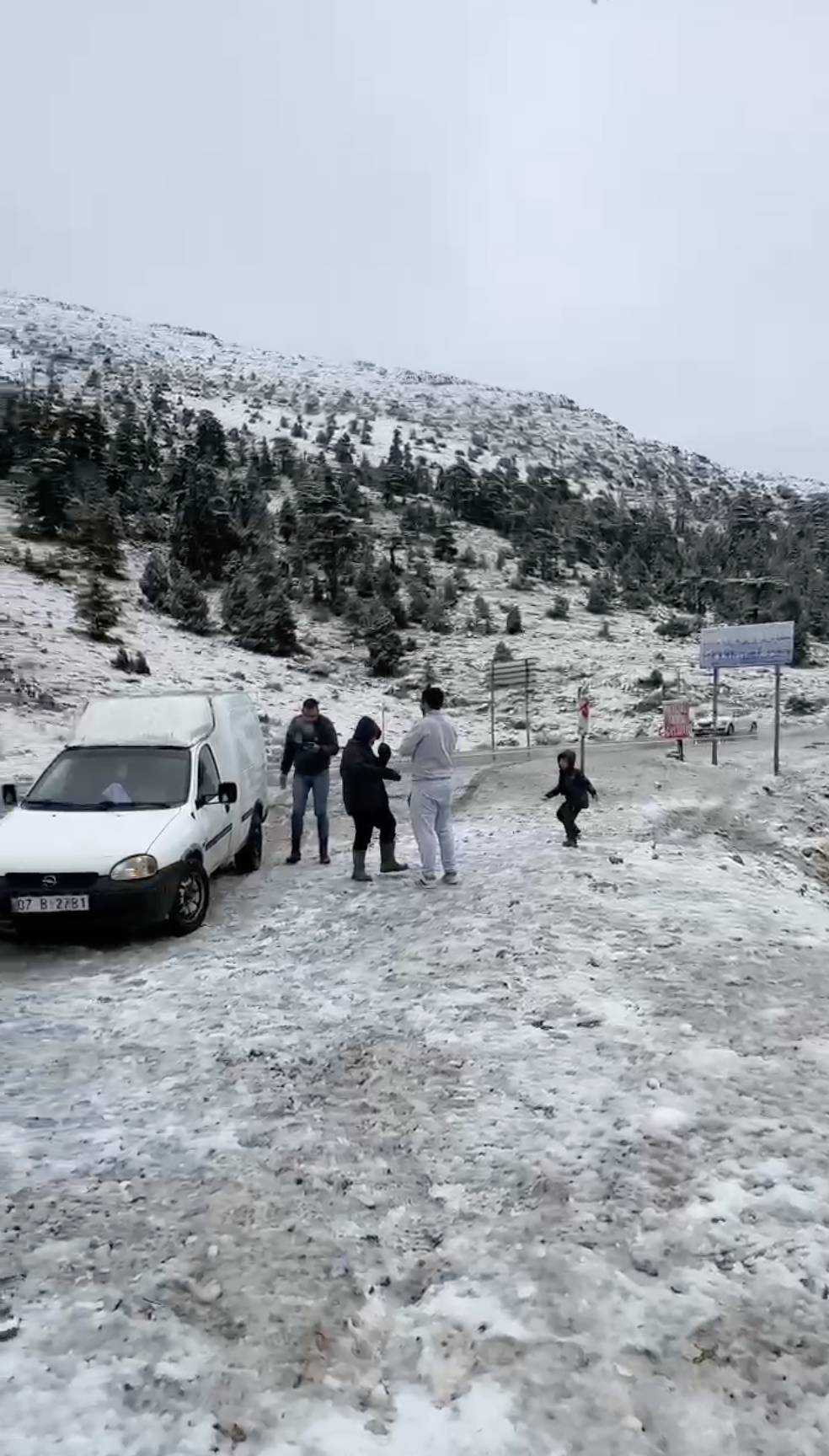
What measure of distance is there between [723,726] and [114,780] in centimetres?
2319

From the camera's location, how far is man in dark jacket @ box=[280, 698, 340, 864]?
10180 millimetres

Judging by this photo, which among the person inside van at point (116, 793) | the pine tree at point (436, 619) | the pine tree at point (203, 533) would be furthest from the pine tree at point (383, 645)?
the person inside van at point (116, 793)

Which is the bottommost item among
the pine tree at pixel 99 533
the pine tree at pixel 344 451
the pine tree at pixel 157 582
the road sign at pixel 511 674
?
the road sign at pixel 511 674

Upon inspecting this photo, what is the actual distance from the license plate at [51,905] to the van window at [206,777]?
5.47 feet

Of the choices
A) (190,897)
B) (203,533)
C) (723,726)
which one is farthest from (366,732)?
(203,533)

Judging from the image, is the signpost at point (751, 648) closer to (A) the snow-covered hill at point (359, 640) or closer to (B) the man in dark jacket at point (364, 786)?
(A) the snow-covered hill at point (359, 640)

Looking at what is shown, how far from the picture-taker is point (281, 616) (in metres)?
35.0

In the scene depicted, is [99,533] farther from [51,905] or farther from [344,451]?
[51,905]

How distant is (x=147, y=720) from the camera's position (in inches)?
357

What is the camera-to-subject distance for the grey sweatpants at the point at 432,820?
8703 mm

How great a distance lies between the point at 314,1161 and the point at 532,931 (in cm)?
346

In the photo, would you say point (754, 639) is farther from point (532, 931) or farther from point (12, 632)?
point (12, 632)

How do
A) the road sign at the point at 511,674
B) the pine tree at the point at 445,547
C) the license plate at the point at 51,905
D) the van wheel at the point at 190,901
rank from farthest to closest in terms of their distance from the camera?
the pine tree at the point at 445,547, the road sign at the point at 511,674, the van wheel at the point at 190,901, the license plate at the point at 51,905

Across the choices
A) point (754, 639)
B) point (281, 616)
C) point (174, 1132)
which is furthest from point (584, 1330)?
point (281, 616)
